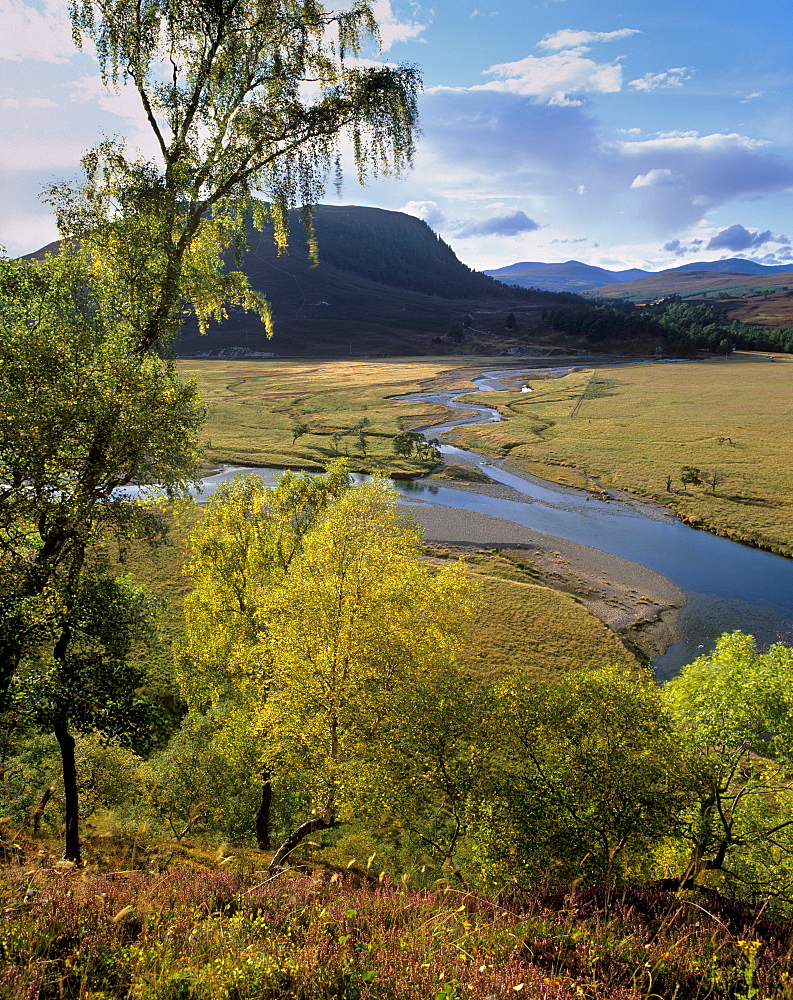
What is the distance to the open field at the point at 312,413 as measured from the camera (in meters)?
92.6

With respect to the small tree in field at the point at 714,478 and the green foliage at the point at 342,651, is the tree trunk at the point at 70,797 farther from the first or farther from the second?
the small tree in field at the point at 714,478

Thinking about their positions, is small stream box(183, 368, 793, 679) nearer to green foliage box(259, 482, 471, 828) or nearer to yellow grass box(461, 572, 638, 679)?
yellow grass box(461, 572, 638, 679)

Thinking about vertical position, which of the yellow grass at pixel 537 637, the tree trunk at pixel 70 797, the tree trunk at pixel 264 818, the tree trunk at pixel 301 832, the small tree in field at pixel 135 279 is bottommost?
the yellow grass at pixel 537 637

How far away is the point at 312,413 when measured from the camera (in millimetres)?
129625

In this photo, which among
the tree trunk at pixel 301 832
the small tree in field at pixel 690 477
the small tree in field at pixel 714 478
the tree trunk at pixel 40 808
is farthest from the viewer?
the small tree in field at pixel 690 477

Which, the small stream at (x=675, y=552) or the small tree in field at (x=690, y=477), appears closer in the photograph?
the small stream at (x=675, y=552)

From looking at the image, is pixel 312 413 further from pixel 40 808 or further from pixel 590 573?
pixel 40 808

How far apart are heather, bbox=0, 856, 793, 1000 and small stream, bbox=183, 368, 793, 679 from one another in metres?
34.0

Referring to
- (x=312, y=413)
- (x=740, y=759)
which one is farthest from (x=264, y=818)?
(x=312, y=413)

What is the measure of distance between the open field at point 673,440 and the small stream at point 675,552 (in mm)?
5182

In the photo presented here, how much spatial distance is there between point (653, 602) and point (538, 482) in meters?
38.2

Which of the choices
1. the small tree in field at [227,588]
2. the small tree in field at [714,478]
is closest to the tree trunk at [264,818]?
the small tree in field at [227,588]

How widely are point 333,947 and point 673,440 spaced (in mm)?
108239

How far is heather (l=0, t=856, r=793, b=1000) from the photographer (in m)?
5.36
